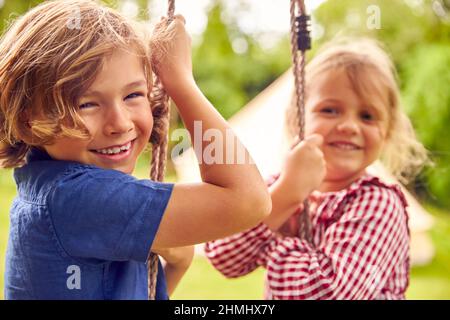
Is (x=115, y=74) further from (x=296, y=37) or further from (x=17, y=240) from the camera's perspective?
(x=296, y=37)

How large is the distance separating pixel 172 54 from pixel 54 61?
0.15m

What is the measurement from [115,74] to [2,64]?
0.14 metres

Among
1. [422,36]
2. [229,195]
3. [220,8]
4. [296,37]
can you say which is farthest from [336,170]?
[220,8]

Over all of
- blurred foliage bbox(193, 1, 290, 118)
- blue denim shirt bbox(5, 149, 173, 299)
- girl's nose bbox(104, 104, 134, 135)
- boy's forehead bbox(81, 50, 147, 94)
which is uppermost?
blurred foliage bbox(193, 1, 290, 118)

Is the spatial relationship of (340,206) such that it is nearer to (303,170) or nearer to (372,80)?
(303,170)

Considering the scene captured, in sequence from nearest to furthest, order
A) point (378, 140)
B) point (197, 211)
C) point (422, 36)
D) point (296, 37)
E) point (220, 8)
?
point (197, 211)
point (296, 37)
point (378, 140)
point (422, 36)
point (220, 8)

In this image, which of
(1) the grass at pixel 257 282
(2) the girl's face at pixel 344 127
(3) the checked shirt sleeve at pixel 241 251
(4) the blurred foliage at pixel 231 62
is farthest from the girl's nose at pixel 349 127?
(4) the blurred foliage at pixel 231 62

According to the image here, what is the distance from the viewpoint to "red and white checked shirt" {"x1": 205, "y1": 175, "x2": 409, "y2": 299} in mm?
945

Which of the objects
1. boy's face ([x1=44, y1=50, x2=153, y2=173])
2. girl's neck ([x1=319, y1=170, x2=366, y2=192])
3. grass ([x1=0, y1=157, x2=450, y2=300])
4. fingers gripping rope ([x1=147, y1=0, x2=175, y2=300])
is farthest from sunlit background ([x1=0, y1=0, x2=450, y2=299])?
boy's face ([x1=44, y1=50, x2=153, y2=173])

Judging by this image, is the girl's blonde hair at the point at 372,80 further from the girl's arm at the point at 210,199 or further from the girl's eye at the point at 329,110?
the girl's arm at the point at 210,199

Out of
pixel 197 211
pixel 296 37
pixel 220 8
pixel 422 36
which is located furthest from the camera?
pixel 220 8

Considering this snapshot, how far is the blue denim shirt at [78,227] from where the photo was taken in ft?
2.26

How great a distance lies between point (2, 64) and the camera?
29.4 inches

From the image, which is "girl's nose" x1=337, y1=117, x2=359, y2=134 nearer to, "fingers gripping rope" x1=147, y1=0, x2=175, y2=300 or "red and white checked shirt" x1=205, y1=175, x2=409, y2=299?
"red and white checked shirt" x1=205, y1=175, x2=409, y2=299
